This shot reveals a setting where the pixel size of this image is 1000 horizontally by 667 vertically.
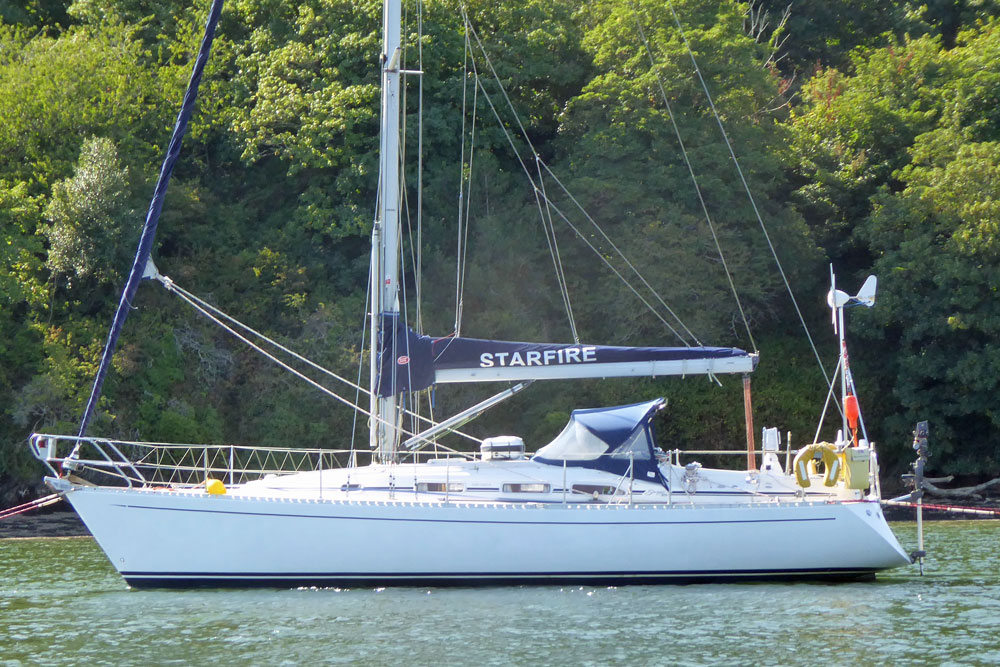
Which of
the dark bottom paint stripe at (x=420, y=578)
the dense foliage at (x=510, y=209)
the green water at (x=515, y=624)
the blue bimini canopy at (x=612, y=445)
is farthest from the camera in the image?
the dense foliage at (x=510, y=209)

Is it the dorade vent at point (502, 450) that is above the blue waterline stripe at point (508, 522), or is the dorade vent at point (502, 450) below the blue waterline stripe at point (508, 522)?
above

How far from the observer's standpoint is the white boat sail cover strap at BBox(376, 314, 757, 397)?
18047mm

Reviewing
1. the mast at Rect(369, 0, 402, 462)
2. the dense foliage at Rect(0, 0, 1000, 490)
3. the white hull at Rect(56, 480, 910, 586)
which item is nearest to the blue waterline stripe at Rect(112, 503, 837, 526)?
the white hull at Rect(56, 480, 910, 586)

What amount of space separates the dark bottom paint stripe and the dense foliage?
12.2m

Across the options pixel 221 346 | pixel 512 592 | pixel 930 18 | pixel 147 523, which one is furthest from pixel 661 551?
pixel 930 18

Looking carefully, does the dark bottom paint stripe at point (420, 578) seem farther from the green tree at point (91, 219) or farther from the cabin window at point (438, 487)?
the green tree at point (91, 219)

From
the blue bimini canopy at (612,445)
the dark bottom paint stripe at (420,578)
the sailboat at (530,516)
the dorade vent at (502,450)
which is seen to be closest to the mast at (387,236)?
the sailboat at (530,516)

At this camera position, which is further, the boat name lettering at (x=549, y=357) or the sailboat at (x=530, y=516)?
the boat name lettering at (x=549, y=357)

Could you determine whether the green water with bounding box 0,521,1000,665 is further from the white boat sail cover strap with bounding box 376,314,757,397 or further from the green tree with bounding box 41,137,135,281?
the green tree with bounding box 41,137,135,281

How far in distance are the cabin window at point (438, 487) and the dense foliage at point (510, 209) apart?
1292cm

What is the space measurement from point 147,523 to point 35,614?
6.23 feet

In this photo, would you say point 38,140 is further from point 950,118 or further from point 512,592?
point 950,118

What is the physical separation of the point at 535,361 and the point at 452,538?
2.86 m

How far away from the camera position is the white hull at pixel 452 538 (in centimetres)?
1700
